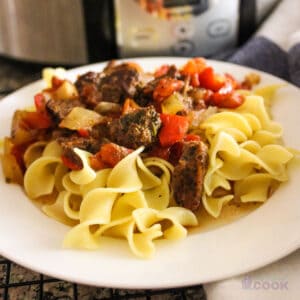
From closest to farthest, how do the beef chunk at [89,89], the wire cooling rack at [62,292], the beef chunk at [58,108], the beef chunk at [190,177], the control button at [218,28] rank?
the wire cooling rack at [62,292]
the beef chunk at [190,177]
the beef chunk at [58,108]
the beef chunk at [89,89]
the control button at [218,28]

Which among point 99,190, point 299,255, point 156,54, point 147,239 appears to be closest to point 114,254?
point 147,239

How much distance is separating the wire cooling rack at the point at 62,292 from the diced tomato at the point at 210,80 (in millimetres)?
970

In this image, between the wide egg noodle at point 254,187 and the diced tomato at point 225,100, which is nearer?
the wide egg noodle at point 254,187

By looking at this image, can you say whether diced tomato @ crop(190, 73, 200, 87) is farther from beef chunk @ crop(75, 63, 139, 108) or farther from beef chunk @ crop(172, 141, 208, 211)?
beef chunk @ crop(172, 141, 208, 211)

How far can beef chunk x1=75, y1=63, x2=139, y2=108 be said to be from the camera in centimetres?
242

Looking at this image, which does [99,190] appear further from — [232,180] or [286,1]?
[286,1]

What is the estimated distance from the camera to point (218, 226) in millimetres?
1976

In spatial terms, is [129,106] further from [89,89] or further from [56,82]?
[56,82]

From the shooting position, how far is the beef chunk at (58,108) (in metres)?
2.33

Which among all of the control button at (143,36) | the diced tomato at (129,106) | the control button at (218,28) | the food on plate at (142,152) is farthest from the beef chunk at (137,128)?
the control button at (218,28)

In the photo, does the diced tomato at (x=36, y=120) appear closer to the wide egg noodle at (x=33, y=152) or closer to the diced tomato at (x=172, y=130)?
the wide egg noodle at (x=33, y=152)

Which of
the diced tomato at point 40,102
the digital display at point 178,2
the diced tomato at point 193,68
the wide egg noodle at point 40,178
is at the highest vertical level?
the digital display at point 178,2

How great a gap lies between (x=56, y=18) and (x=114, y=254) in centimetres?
164

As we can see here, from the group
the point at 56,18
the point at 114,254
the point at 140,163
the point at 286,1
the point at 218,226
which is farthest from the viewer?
the point at 286,1
